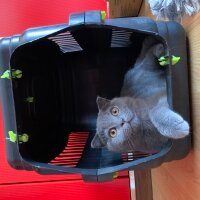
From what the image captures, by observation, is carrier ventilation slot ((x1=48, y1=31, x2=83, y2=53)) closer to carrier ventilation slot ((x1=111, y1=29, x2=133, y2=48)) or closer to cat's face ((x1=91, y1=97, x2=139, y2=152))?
carrier ventilation slot ((x1=111, y1=29, x2=133, y2=48))

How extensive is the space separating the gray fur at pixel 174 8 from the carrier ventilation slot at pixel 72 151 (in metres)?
0.47

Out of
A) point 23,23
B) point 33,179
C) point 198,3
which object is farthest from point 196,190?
point 23,23

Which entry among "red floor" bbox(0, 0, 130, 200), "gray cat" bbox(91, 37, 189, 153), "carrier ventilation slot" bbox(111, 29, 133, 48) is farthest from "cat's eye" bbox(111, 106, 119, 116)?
"red floor" bbox(0, 0, 130, 200)

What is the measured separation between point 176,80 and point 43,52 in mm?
506

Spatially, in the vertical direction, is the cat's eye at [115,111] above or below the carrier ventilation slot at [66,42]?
below

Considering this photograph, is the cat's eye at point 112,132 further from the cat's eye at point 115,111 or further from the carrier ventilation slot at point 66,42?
the carrier ventilation slot at point 66,42

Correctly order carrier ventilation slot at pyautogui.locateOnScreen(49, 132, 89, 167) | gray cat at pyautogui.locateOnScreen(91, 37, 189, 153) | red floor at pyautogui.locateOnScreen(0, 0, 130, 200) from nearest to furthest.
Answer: gray cat at pyautogui.locateOnScreen(91, 37, 189, 153) < carrier ventilation slot at pyautogui.locateOnScreen(49, 132, 89, 167) < red floor at pyautogui.locateOnScreen(0, 0, 130, 200)

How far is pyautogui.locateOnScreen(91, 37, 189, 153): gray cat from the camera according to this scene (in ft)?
2.63

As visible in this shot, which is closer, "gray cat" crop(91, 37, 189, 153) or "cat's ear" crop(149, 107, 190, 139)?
"cat's ear" crop(149, 107, 190, 139)

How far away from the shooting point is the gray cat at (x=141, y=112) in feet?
2.63

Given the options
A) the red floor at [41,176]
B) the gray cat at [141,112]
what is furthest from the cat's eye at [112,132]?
the red floor at [41,176]

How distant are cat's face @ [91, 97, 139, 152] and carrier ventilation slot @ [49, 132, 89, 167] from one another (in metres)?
0.10

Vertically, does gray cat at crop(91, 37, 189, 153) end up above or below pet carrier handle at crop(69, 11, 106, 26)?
below

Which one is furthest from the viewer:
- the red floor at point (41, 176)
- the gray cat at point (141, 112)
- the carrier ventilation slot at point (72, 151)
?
the red floor at point (41, 176)
